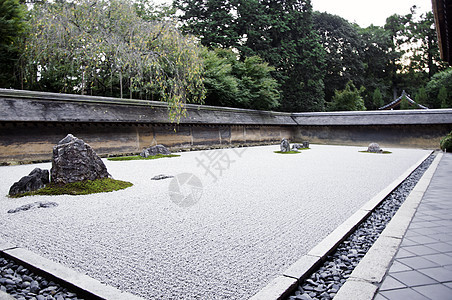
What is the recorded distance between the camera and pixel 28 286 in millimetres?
1806

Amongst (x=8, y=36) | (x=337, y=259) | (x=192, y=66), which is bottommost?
(x=337, y=259)

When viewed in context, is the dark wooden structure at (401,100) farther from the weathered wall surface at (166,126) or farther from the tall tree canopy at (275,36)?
the weathered wall surface at (166,126)

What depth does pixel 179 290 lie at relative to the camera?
66.1 inches

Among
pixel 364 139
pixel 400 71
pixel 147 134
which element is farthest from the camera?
pixel 400 71

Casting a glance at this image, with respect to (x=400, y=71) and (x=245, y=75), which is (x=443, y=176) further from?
(x=400, y=71)

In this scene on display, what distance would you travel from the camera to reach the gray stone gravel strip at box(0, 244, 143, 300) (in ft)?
5.26

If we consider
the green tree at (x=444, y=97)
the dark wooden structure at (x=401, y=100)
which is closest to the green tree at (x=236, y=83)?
the dark wooden structure at (x=401, y=100)

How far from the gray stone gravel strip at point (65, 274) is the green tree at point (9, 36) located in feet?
33.3

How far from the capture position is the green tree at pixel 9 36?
989cm

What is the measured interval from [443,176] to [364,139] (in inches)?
438

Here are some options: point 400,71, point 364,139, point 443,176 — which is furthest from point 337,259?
point 400,71

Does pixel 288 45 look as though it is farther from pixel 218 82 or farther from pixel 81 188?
pixel 81 188

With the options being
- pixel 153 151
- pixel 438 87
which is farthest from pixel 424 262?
pixel 438 87

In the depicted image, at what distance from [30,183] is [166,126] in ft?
22.9
